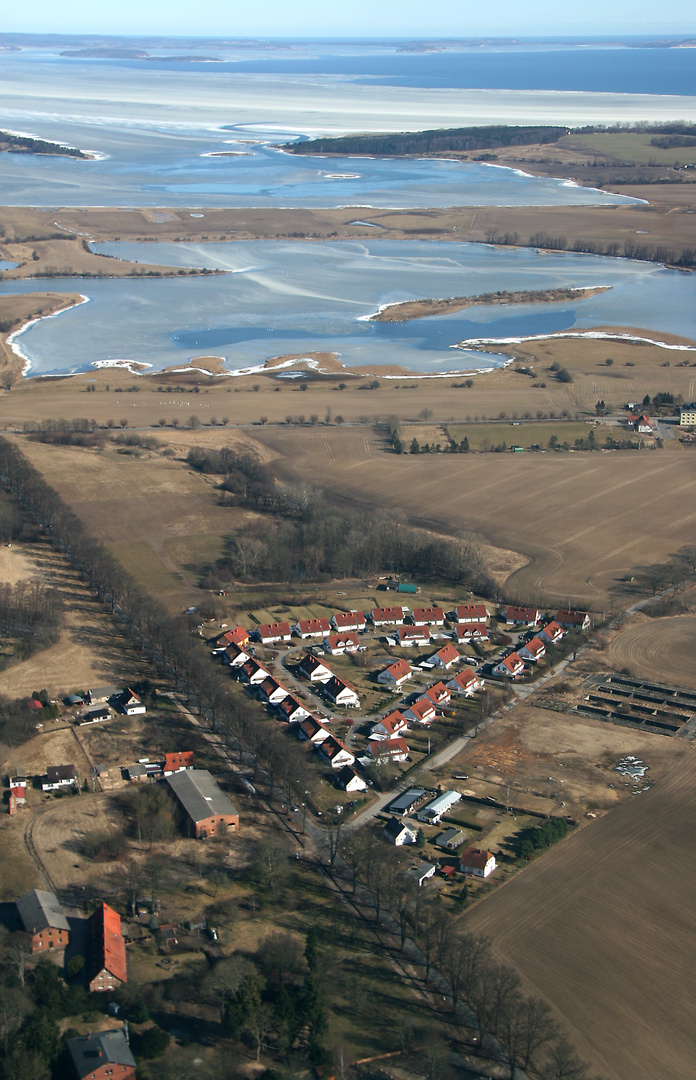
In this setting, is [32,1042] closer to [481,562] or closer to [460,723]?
[460,723]

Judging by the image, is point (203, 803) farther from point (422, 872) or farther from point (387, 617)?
point (387, 617)

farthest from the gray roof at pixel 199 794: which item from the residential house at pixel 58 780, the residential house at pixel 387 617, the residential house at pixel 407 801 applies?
the residential house at pixel 387 617

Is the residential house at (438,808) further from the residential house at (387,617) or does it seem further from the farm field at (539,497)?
the farm field at (539,497)

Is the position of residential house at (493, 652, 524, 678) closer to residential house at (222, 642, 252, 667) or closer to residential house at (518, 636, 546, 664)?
residential house at (518, 636, 546, 664)

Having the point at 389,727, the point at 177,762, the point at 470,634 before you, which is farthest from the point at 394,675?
the point at 177,762

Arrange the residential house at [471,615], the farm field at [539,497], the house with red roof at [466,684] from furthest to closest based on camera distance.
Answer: the farm field at [539,497], the residential house at [471,615], the house with red roof at [466,684]
